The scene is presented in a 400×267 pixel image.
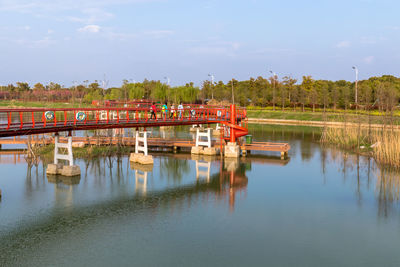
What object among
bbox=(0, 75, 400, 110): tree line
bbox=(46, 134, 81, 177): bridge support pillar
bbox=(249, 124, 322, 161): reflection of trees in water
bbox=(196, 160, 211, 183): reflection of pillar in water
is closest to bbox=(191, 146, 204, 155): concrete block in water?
bbox=(196, 160, 211, 183): reflection of pillar in water

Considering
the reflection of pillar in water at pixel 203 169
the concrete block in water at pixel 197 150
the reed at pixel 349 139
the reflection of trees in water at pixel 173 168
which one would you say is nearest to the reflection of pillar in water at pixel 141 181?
the reflection of trees in water at pixel 173 168

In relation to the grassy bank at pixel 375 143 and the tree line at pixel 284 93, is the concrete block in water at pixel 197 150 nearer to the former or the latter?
the grassy bank at pixel 375 143

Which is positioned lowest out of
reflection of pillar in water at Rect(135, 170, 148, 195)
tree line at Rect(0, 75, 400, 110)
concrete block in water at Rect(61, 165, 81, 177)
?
reflection of pillar in water at Rect(135, 170, 148, 195)

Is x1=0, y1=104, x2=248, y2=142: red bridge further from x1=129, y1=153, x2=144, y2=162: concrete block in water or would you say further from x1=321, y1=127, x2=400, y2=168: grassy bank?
x1=321, y1=127, x2=400, y2=168: grassy bank

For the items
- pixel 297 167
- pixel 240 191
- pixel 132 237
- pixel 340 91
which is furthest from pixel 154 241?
pixel 340 91

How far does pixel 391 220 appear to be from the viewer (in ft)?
79.4

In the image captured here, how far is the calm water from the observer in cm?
1878

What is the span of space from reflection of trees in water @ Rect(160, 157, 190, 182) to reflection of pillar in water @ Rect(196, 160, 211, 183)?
109 centimetres

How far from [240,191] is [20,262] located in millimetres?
17414

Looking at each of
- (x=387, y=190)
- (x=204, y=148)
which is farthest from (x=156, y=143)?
(x=387, y=190)

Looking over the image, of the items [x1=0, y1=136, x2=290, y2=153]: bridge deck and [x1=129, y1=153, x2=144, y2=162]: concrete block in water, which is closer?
[x1=129, y1=153, x2=144, y2=162]: concrete block in water

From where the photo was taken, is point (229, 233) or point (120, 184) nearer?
point (229, 233)

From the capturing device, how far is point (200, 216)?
24.4 m

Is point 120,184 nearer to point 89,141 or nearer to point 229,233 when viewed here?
point 229,233
